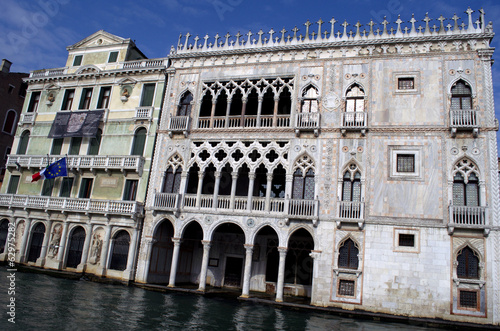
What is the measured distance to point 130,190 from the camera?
27.5m

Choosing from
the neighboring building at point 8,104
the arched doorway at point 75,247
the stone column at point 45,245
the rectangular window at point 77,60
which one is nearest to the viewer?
the arched doorway at point 75,247

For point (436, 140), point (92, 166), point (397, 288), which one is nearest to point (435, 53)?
point (436, 140)

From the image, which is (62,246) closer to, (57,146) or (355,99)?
(57,146)

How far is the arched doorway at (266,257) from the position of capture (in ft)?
86.9

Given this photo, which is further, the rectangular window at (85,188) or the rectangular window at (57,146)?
the rectangular window at (57,146)

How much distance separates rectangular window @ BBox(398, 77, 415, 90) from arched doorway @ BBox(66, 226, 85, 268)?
23.2m

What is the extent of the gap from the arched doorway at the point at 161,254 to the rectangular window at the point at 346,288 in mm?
12172

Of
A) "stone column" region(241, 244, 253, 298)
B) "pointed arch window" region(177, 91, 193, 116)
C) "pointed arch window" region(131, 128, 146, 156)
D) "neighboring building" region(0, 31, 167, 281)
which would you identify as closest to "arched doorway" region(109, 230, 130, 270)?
"neighboring building" region(0, 31, 167, 281)

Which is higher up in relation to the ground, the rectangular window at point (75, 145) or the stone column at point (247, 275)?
the rectangular window at point (75, 145)

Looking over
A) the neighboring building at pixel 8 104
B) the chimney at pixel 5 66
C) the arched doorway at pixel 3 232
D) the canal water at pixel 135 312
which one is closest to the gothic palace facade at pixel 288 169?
the arched doorway at pixel 3 232

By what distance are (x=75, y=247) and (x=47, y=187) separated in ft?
18.0

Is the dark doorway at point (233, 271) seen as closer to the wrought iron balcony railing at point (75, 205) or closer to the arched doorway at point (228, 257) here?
the arched doorway at point (228, 257)

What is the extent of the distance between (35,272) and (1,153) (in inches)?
726

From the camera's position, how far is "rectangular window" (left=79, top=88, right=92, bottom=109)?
31.0m
